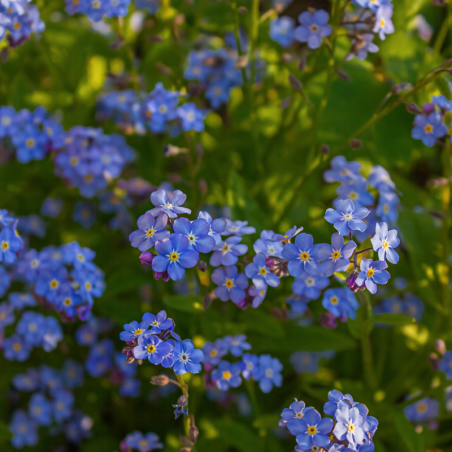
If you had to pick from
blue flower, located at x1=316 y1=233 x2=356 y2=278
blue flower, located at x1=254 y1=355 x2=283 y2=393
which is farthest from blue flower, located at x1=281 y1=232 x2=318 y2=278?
blue flower, located at x1=254 y1=355 x2=283 y2=393

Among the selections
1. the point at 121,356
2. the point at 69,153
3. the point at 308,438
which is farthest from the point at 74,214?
the point at 308,438

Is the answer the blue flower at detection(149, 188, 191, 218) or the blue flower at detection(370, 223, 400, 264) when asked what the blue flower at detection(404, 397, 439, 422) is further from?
the blue flower at detection(149, 188, 191, 218)

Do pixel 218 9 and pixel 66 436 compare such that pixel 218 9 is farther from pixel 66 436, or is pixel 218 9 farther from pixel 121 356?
pixel 66 436

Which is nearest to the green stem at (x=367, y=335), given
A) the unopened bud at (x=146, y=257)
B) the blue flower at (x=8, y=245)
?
the unopened bud at (x=146, y=257)

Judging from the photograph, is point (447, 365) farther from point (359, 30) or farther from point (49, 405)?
point (49, 405)

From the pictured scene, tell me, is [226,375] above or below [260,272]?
below

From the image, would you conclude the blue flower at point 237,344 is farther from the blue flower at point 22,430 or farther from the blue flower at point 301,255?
the blue flower at point 22,430

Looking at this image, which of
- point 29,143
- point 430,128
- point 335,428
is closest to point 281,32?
point 430,128
